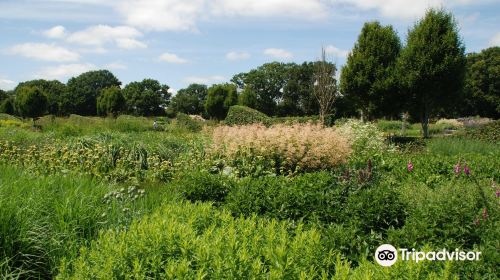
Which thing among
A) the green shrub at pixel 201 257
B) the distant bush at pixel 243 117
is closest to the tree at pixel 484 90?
the distant bush at pixel 243 117

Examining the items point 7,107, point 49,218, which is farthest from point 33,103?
point 49,218

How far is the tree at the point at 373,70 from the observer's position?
19.7 meters

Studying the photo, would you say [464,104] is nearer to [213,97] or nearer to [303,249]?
[213,97]

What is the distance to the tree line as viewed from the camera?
59.7ft

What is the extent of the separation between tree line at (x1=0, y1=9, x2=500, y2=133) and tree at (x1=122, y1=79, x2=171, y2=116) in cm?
16

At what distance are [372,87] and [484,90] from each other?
33.2 meters

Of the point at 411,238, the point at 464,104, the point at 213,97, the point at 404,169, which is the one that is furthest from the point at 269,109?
the point at 411,238

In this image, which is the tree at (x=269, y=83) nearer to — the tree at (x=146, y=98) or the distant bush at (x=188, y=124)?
the tree at (x=146, y=98)

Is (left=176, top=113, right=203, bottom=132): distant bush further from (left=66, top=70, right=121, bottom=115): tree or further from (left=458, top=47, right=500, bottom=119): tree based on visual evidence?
(left=66, top=70, right=121, bottom=115): tree

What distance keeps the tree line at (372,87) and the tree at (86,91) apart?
0.19 meters

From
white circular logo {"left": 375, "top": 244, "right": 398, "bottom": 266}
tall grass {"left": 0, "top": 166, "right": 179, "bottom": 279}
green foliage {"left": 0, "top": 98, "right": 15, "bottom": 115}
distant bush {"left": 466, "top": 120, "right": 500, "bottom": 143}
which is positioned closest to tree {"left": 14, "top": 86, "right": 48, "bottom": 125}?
green foliage {"left": 0, "top": 98, "right": 15, "bottom": 115}

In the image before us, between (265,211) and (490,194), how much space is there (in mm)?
2476

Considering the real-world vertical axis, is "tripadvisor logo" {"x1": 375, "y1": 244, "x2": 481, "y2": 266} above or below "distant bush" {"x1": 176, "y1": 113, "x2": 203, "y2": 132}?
below

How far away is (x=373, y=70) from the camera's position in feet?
65.8
